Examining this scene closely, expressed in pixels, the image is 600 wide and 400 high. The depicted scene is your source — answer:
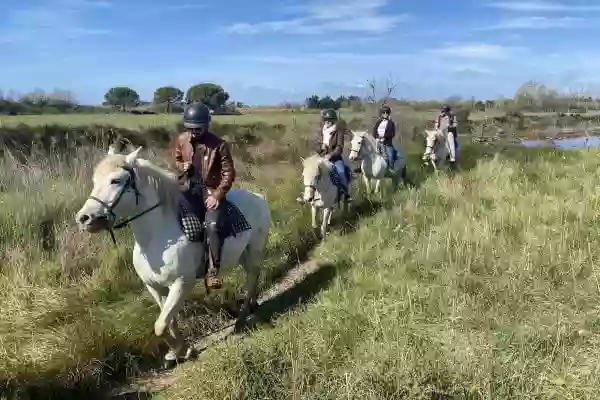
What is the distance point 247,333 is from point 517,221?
200 inches

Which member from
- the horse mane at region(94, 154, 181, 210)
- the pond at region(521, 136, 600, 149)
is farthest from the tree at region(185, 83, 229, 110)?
the horse mane at region(94, 154, 181, 210)

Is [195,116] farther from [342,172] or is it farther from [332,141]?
[332,141]

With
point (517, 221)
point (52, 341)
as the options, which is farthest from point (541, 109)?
point (52, 341)

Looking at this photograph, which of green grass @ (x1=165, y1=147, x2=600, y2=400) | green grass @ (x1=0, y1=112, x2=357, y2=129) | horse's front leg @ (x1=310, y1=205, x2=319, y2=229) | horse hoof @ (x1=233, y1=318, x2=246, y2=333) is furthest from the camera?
green grass @ (x1=0, y1=112, x2=357, y2=129)

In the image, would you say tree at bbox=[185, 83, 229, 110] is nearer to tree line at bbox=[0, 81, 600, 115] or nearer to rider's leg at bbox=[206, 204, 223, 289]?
tree line at bbox=[0, 81, 600, 115]

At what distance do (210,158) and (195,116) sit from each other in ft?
1.51

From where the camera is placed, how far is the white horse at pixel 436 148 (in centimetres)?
1691

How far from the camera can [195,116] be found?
18.5 feet

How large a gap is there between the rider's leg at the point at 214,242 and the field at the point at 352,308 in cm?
63

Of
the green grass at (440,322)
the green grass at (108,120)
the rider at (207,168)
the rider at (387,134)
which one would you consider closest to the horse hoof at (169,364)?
the green grass at (440,322)

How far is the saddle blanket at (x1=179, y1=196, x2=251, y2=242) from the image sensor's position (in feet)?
18.3

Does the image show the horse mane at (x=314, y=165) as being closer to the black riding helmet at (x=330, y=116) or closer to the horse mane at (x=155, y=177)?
the black riding helmet at (x=330, y=116)

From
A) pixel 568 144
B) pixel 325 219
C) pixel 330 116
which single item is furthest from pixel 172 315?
pixel 568 144

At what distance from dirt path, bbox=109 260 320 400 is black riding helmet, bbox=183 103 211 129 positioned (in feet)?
7.29
